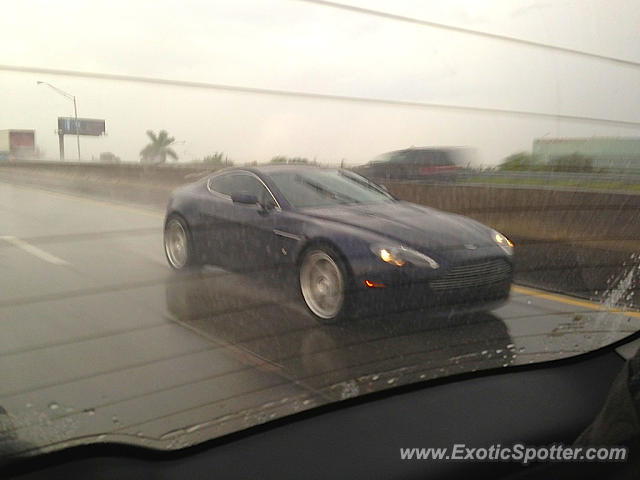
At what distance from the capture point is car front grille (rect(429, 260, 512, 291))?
432 centimetres

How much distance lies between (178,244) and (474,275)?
2.39 metres

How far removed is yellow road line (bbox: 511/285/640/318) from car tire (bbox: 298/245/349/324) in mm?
1692

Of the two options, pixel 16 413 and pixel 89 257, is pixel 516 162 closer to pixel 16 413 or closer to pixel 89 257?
pixel 89 257

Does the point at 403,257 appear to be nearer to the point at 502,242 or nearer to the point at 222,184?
the point at 502,242

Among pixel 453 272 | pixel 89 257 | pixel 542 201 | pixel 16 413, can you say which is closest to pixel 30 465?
pixel 16 413

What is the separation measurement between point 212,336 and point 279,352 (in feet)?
1.53

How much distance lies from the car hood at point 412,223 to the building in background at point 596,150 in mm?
910

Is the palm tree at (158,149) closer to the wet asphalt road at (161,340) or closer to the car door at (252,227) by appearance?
the wet asphalt road at (161,340)

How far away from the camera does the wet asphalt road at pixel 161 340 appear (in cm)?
254

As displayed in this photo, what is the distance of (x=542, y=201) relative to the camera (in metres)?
5.99

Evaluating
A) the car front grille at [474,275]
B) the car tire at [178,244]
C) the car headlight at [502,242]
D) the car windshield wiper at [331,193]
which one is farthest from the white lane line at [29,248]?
the car headlight at [502,242]

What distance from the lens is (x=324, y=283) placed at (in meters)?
4.56

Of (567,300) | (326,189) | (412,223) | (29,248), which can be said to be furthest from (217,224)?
(567,300)

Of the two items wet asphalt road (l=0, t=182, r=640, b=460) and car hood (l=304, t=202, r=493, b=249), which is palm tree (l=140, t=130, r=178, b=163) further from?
car hood (l=304, t=202, r=493, b=249)
